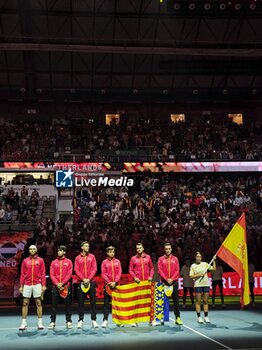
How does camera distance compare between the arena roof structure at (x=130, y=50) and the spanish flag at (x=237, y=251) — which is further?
the arena roof structure at (x=130, y=50)

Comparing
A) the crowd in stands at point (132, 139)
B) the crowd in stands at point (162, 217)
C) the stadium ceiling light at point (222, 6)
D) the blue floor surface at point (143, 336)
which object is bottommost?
the blue floor surface at point (143, 336)

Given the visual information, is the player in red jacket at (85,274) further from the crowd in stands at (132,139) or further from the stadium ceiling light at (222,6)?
the stadium ceiling light at (222,6)

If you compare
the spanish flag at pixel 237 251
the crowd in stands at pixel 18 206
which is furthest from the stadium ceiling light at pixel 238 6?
the spanish flag at pixel 237 251

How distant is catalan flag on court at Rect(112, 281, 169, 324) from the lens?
12078mm

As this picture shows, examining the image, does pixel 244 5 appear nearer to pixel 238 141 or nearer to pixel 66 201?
pixel 238 141

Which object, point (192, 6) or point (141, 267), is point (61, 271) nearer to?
point (141, 267)

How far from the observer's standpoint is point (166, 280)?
12.2 meters

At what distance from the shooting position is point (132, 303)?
39.9ft

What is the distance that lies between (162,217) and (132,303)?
1406 centimetres

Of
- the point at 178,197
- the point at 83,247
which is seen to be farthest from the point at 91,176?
the point at 83,247

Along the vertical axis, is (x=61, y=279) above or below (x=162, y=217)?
below

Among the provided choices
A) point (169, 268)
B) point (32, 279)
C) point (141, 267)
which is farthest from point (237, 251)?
point (32, 279)

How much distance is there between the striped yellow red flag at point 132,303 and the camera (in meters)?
12.1

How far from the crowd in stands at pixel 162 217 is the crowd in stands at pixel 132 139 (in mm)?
1844
